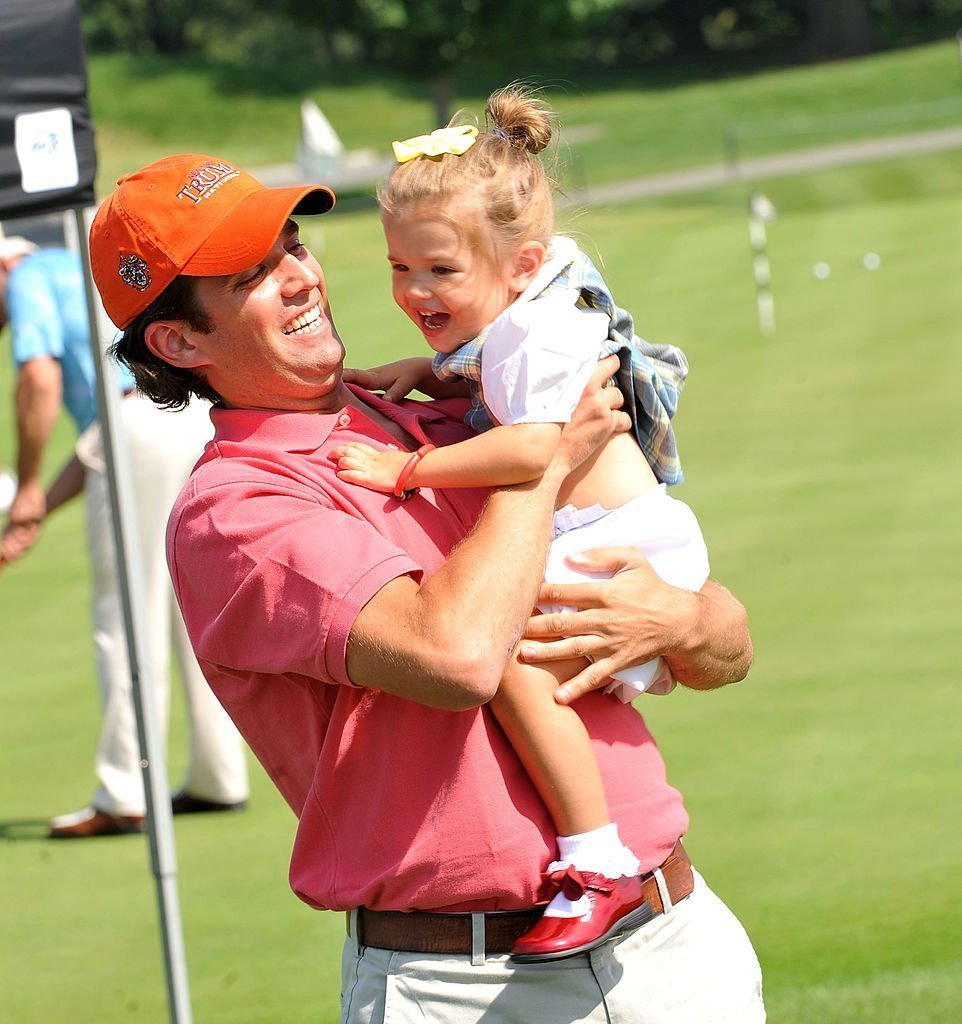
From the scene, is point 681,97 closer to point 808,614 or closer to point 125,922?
point 808,614

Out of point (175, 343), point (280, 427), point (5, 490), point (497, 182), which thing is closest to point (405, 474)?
point (280, 427)

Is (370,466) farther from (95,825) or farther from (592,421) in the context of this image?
(95,825)

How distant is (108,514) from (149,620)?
46 cm

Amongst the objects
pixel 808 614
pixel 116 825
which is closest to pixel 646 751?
Answer: pixel 116 825

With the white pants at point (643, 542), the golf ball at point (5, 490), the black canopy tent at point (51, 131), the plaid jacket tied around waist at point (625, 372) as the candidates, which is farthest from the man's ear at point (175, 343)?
the golf ball at point (5, 490)

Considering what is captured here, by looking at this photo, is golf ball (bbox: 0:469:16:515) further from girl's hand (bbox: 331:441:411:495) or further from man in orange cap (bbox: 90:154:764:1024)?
girl's hand (bbox: 331:441:411:495)

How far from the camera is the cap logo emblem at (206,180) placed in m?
2.70

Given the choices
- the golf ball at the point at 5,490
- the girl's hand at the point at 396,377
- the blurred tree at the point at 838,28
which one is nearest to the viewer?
the girl's hand at the point at 396,377

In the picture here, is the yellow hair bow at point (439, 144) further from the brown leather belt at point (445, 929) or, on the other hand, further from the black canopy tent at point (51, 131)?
the black canopy tent at point (51, 131)

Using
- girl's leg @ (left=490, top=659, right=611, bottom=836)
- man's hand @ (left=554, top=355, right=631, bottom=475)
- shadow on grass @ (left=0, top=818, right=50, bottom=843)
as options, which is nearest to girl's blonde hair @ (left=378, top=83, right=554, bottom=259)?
man's hand @ (left=554, top=355, right=631, bottom=475)

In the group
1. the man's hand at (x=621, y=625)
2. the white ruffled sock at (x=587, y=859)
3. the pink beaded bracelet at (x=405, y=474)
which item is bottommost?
the white ruffled sock at (x=587, y=859)

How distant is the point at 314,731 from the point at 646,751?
1.90 ft

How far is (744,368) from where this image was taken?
16.1 m

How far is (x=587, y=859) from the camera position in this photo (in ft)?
8.52
